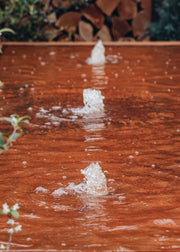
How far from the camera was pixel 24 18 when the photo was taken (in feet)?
16.1

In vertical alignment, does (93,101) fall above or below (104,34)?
below

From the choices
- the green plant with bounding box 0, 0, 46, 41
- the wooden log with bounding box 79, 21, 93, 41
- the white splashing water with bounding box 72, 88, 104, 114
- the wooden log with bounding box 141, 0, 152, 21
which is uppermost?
the wooden log with bounding box 141, 0, 152, 21

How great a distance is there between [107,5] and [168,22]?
64 cm

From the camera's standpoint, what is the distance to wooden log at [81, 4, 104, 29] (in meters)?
5.09

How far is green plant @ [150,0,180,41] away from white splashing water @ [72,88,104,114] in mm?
2619

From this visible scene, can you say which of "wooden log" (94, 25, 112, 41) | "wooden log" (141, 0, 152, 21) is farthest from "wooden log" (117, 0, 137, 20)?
"wooden log" (94, 25, 112, 41)

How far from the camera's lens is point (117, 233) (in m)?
1.37

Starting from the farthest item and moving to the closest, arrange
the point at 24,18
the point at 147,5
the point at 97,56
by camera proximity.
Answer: the point at 147,5, the point at 24,18, the point at 97,56

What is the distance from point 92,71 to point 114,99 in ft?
2.42

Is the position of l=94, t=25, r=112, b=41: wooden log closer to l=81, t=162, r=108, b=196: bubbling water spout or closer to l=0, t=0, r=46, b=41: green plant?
l=0, t=0, r=46, b=41: green plant

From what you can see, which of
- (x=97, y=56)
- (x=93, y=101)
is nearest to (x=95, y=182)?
(x=93, y=101)

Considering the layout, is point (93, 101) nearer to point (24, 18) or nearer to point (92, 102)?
point (92, 102)

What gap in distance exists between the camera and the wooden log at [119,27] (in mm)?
5215

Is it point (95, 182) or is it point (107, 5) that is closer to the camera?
point (95, 182)
